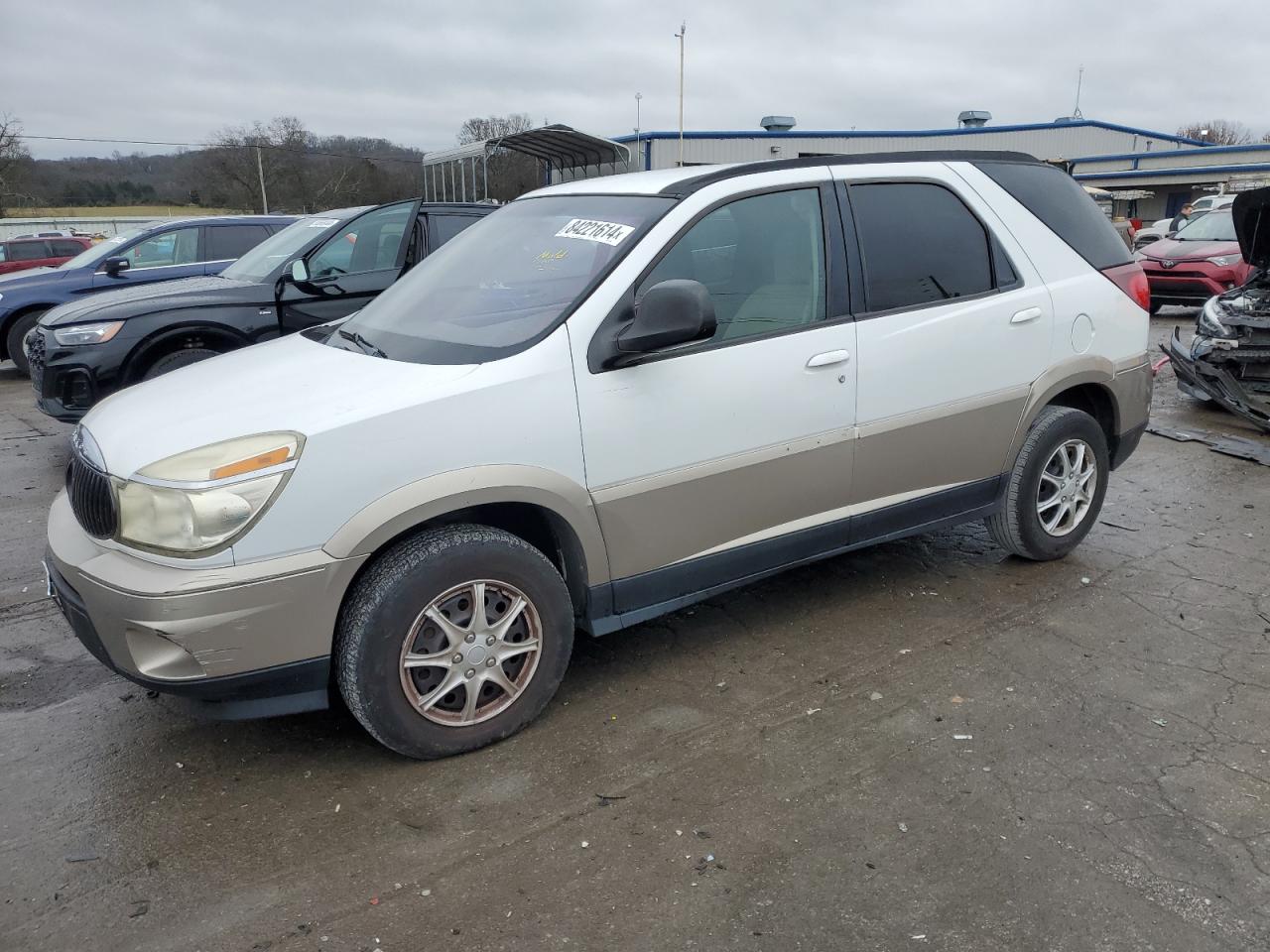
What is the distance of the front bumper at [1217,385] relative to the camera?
7332mm

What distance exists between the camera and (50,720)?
347cm

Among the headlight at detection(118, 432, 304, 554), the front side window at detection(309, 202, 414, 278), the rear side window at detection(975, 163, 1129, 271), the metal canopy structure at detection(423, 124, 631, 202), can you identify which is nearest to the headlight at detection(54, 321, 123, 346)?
the front side window at detection(309, 202, 414, 278)

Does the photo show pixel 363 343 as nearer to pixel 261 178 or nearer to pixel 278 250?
pixel 278 250

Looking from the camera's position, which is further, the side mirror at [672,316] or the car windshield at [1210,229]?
the car windshield at [1210,229]

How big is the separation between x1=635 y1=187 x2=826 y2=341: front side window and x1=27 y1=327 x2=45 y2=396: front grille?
226 inches

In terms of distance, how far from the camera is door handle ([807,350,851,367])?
3631 millimetres

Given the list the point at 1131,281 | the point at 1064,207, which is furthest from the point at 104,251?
the point at 1131,281

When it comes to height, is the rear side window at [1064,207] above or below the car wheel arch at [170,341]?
above

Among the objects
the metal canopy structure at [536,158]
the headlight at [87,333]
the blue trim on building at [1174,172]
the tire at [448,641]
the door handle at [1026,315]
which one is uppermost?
the blue trim on building at [1174,172]

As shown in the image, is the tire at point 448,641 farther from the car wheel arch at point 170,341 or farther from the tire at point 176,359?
the car wheel arch at point 170,341

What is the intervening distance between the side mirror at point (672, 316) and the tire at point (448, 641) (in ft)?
2.64

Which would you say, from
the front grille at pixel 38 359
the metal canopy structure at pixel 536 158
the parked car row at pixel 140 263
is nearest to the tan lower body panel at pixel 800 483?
the front grille at pixel 38 359

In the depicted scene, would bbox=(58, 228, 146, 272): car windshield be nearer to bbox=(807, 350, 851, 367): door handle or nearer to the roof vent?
bbox=(807, 350, 851, 367): door handle

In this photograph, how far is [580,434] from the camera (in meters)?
3.17
